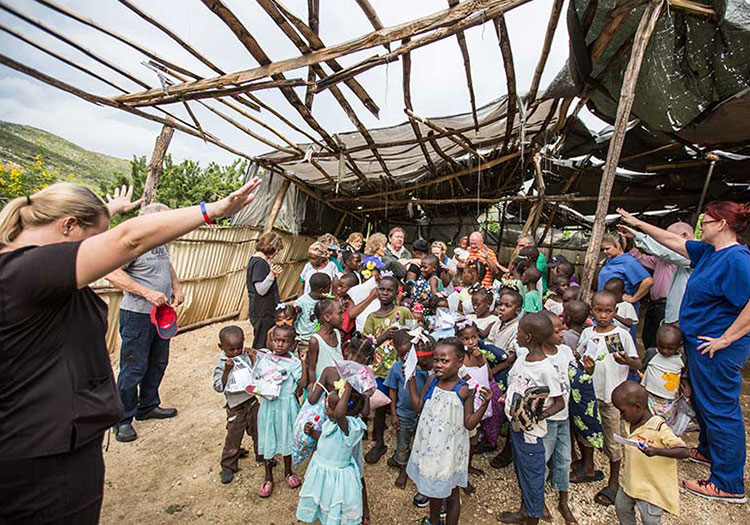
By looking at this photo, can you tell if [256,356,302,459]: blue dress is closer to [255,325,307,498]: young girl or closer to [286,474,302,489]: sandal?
[255,325,307,498]: young girl

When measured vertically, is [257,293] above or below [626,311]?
below

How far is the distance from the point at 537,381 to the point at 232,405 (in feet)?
7.21

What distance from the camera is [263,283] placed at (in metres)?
4.00

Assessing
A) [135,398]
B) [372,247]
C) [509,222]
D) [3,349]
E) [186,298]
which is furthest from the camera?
[509,222]

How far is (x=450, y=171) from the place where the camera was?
6.77 metres

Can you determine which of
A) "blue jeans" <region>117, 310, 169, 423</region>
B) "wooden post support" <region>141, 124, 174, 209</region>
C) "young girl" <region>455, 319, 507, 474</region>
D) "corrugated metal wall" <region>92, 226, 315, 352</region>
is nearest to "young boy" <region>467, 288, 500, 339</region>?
"young girl" <region>455, 319, 507, 474</region>

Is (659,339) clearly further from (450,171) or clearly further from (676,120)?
(450,171)

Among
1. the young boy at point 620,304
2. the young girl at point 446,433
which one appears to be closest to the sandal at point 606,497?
the young girl at point 446,433

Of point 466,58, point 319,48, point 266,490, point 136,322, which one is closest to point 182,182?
point 136,322

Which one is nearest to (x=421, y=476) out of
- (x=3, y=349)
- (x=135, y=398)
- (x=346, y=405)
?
(x=346, y=405)

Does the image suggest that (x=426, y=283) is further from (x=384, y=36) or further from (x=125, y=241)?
(x=125, y=241)

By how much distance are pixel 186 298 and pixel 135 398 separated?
318cm

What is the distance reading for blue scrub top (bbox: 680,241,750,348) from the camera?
2490 millimetres

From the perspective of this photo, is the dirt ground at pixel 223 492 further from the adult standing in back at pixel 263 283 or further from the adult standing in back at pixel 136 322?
the adult standing in back at pixel 263 283
